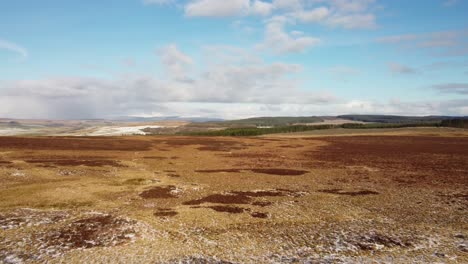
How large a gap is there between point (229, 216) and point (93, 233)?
10.4m

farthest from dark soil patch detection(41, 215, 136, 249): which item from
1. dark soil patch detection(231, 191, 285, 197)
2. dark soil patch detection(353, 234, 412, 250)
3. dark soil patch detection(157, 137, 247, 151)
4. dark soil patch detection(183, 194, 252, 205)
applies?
dark soil patch detection(157, 137, 247, 151)

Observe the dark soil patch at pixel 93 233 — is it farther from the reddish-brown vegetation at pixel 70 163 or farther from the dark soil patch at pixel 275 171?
the reddish-brown vegetation at pixel 70 163

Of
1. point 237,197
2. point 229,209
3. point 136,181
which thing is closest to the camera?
point 229,209

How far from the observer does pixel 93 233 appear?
20.1 m

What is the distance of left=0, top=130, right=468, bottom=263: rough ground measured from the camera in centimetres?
1758

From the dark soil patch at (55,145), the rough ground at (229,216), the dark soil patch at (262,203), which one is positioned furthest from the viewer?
the dark soil patch at (55,145)

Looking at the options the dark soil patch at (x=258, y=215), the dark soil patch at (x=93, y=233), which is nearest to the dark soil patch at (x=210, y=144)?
the dark soil patch at (x=258, y=215)

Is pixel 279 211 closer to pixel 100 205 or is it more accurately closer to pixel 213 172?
pixel 100 205

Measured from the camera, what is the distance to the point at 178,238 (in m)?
20.1

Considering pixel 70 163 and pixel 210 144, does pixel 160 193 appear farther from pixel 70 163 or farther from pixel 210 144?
pixel 210 144

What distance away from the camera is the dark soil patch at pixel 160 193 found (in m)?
31.2

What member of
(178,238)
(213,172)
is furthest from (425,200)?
(213,172)

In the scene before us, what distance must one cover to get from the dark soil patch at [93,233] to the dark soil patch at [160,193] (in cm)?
783

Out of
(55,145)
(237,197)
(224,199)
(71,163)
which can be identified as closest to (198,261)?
(224,199)
